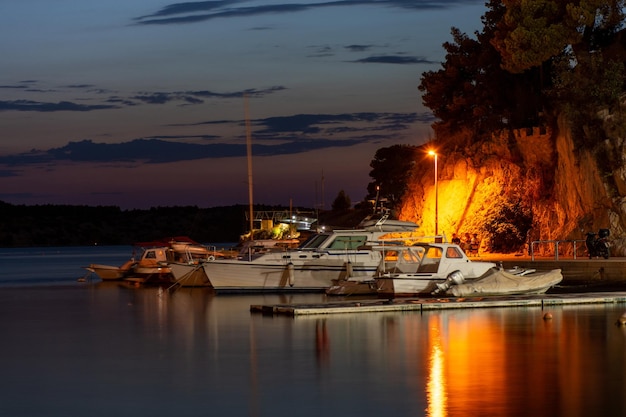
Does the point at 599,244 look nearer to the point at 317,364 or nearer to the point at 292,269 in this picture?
the point at 292,269

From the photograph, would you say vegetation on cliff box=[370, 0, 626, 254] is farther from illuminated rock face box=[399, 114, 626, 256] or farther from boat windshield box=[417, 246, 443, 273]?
boat windshield box=[417, 246, 443, 273]

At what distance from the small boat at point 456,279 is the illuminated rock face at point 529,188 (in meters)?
8.87

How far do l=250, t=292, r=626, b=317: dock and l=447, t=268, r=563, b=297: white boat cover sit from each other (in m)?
0.79

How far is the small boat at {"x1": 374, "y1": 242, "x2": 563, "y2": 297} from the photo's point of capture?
123ft

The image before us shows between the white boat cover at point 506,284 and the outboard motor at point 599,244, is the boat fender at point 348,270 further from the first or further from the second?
the outboard motor at point 599,244

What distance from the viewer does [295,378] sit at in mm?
21000

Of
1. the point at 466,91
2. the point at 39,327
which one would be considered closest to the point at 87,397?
the point at 39,327

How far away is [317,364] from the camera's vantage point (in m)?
22.9

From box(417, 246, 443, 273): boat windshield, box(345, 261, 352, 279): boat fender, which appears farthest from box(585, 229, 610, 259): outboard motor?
box(345, 261, 352, 279): boat fender

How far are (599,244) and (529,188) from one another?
11288mm

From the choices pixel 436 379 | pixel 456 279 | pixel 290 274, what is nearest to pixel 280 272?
pixel 290 274

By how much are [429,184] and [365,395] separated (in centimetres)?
4278

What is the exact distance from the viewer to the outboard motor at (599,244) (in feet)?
142

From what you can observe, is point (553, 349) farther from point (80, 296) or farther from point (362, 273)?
point (80, 296)
